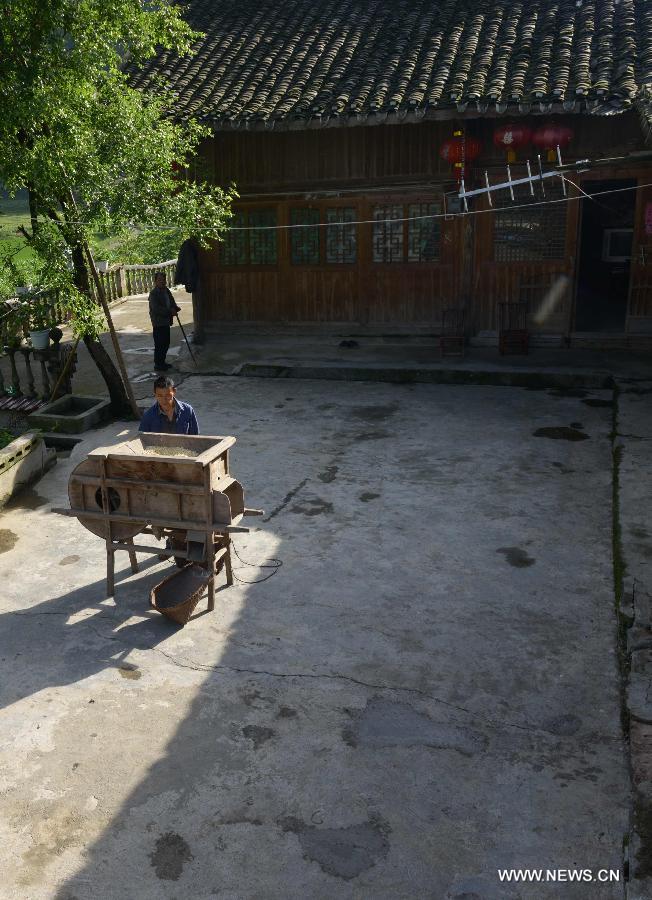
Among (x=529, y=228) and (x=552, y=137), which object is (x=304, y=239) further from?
(x=552, y=137)

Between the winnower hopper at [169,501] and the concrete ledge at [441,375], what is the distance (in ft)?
22.1

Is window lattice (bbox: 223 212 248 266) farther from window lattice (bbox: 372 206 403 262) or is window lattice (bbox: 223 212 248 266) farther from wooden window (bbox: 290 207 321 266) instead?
window lattice (bbox: 372 206 403 262)

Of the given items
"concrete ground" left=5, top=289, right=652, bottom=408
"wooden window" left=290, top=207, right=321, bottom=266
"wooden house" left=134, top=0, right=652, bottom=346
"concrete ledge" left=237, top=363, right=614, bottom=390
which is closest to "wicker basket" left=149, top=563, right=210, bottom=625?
"concrete ground" left=5, top=289, right=652, bottom=408

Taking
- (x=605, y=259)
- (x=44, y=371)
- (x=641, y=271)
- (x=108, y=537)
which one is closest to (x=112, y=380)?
(x=44, y=371)

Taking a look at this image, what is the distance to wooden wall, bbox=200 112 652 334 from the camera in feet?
42.9

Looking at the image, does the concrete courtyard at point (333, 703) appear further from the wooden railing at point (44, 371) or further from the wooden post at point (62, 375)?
the wooden railing at point (44, 371)

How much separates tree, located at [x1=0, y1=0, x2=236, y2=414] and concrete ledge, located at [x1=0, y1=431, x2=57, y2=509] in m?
1.48

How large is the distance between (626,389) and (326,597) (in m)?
6.82

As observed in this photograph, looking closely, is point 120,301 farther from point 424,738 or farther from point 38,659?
point 424,738

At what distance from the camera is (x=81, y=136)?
29.7 ft

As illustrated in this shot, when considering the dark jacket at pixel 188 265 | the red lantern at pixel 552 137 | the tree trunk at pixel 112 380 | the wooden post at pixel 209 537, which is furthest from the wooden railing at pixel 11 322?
the red lantern at pixel 552 137

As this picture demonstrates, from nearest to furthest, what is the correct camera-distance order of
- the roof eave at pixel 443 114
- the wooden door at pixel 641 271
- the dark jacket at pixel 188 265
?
the roof eave at pixel 443 114, the wooden door at pixel 641 271, the dark jacket at pixel 188 265

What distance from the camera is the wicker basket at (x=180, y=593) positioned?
6016 mm

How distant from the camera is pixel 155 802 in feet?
14.3
